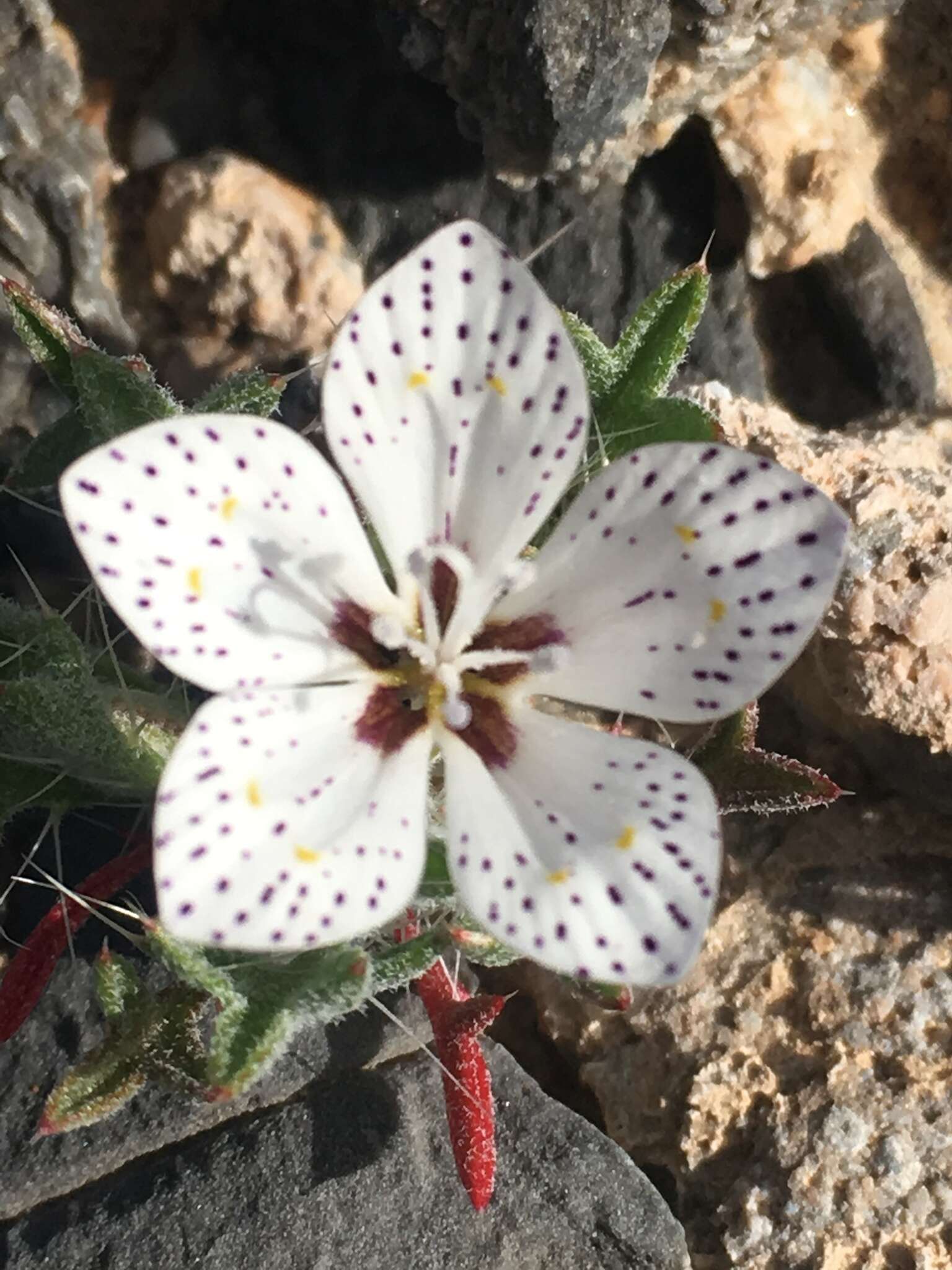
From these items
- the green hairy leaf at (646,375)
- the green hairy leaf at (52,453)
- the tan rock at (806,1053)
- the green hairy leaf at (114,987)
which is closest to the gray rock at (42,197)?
the green hairy leaf at (52,453)

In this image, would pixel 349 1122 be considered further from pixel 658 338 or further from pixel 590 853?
pixel 658 338

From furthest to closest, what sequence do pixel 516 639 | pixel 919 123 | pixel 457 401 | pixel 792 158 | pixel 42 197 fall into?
pixel 919 123 < pixel 792 158 < pixel 42 197 < pixel 516 639 < pixel 457 401

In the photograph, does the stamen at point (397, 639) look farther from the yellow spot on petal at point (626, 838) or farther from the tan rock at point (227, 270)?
the tan rock at point (227, 270)

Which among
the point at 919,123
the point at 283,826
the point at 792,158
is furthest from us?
the point at 919,123

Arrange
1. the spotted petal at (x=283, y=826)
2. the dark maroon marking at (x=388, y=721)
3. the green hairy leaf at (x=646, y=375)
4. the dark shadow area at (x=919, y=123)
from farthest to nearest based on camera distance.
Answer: the dark shadow area at (x=919, y=123) → the green hairy leaf at (x=646, y=375) → the dark maroon marking at (x=388, y=721) → the spotted petal at (x=283, y=826)

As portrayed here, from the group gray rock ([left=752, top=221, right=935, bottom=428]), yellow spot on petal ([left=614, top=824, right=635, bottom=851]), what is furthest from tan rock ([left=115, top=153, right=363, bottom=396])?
yellow spot on petal ([left=614, top=824, right=635, bottom=851])

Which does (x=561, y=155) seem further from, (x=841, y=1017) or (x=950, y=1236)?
(x=950, y=1236)

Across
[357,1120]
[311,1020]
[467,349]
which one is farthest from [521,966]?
[467,349]

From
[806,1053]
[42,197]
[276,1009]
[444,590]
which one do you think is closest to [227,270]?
[42,197]
